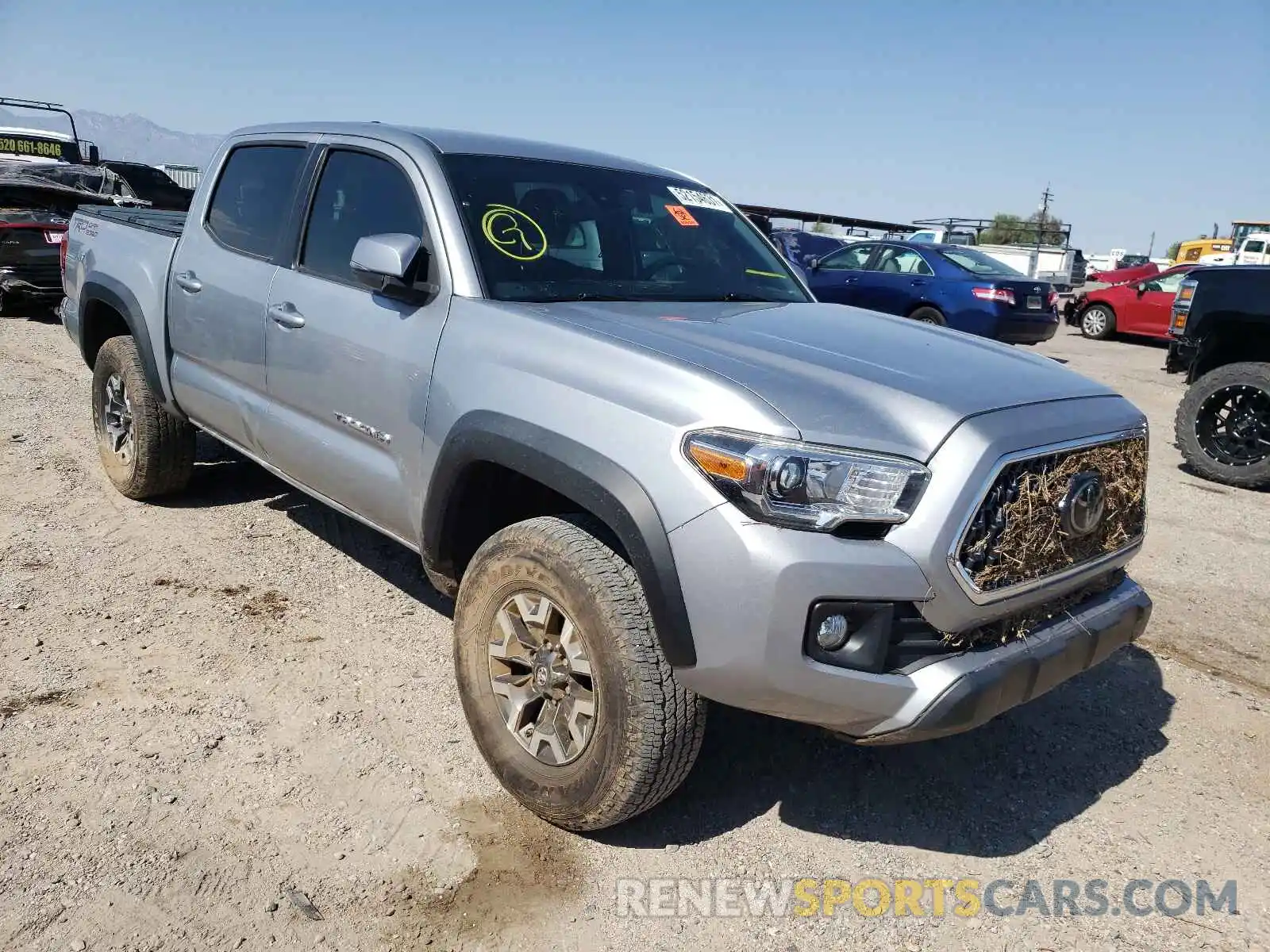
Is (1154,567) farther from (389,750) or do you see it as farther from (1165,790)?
(389,750)

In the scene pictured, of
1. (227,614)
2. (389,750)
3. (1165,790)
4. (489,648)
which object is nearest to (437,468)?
(489,648)

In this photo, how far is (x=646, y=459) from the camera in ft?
7.82

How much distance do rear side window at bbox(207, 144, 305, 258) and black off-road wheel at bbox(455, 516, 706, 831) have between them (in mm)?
1989

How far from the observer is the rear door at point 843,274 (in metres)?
13.5

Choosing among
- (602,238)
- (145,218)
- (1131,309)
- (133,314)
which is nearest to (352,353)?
(602,238)

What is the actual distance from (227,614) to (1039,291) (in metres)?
11.4

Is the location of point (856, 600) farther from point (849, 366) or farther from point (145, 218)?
point (145, 218)

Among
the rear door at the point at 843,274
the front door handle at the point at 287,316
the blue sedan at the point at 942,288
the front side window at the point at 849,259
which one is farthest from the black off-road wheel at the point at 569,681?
the front side window at the point at 849,259

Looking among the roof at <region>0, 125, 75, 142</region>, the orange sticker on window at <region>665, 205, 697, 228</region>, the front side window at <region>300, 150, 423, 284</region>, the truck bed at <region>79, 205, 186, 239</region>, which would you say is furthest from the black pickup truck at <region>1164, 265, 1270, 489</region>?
the roof at <region>0, 125, 75, 142</region>

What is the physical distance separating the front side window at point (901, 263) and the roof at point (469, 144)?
9.66 metres

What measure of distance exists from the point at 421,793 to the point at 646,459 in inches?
52.6

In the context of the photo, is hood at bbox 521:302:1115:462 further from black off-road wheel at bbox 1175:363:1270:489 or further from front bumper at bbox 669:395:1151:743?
black off-road wheel at bbox 1175:363:1270:489

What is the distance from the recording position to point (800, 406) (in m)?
2.37

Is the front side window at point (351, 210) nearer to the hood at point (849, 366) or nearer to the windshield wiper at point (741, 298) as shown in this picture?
the hood at point (849, 366)
